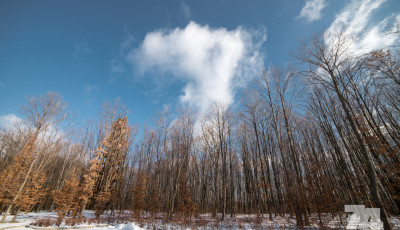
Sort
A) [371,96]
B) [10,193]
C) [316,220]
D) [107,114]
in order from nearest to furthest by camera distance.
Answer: [316,220] < [10,193] < [371,96] < [107,114]

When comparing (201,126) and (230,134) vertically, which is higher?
(201,126)

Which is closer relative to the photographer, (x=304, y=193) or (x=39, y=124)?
(x=304, y=193)

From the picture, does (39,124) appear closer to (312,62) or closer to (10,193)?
(10,193)

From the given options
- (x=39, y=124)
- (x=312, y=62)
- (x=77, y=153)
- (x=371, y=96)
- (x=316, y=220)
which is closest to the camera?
(x=316, y=220)

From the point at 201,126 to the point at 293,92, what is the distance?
1170cm

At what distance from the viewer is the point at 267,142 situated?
1648 cm

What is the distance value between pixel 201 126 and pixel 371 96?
16.8m

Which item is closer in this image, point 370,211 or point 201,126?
point 370,211

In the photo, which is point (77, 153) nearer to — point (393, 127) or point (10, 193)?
point (10, 193)

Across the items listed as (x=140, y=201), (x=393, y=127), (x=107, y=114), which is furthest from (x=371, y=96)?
(x=107, y=114)

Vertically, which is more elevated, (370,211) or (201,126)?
(201,126)

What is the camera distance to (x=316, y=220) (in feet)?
26.8

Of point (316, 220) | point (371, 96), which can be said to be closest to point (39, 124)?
point (316, 220)

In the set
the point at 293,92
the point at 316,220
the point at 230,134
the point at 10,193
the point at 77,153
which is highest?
the point at 293,92
